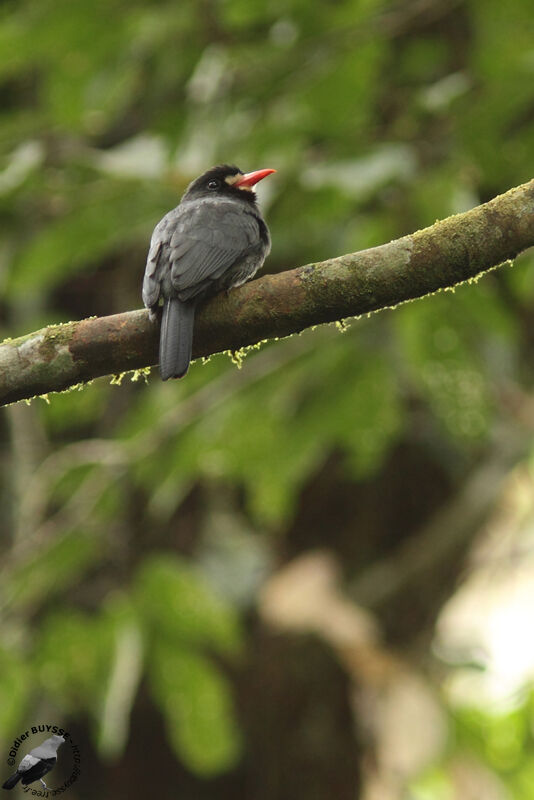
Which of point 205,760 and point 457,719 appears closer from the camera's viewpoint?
point 205,760

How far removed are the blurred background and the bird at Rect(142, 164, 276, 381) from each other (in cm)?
18

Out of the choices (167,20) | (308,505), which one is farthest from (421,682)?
(167,20)

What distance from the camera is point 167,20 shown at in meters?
3.39

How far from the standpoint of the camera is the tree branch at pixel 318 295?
188 centimetres

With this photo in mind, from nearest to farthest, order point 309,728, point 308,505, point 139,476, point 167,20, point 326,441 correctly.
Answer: point 167,20
point 326,441
point 139,476
point 309,728
point 308,505

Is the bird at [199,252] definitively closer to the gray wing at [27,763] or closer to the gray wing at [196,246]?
the gray wing at [196,246]

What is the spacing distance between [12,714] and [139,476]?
3.26ft

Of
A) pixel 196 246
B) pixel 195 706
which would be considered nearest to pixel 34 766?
pixel 195 706

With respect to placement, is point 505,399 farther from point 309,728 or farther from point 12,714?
point 12,714

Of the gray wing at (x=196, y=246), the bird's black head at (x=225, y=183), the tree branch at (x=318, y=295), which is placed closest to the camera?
the tree branch at (x=318, y=295)

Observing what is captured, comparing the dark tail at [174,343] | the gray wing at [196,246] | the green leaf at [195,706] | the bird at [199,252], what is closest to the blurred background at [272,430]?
the green leaf at [195,706]

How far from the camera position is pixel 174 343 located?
2016mm

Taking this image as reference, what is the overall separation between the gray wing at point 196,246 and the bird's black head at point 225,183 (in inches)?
10.1

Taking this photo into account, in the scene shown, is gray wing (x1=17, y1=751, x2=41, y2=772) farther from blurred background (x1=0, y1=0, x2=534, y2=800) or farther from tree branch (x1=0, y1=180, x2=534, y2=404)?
tree branch (x1=0, y1=180, x2=534, y2=404)
